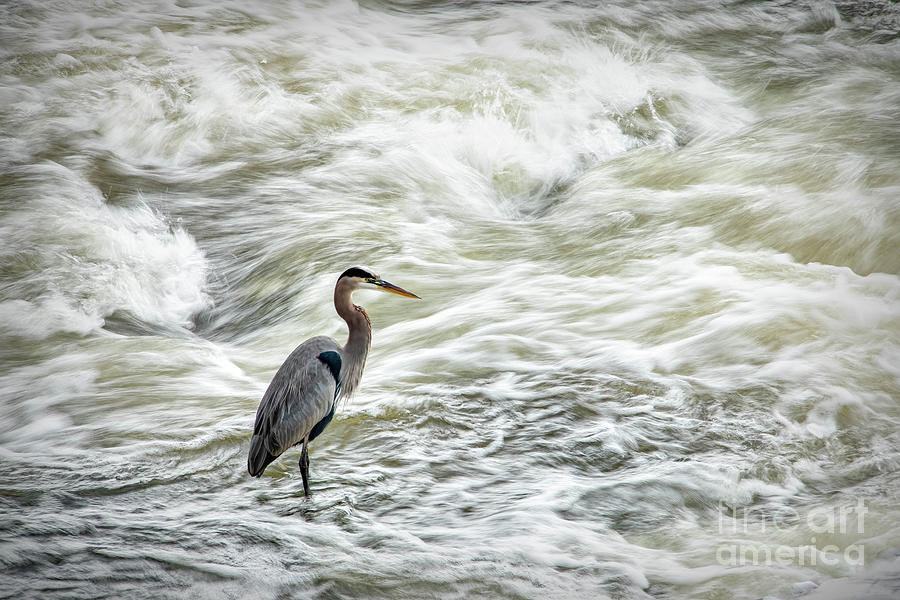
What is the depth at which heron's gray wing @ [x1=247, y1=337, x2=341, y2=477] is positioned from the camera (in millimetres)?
3721

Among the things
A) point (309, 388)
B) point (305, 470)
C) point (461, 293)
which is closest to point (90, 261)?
point (461, 293)

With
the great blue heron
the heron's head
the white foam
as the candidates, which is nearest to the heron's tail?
the great blue heron

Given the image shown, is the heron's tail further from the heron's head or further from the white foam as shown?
the white foam

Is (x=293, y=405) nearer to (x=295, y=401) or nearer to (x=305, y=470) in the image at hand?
(x=295, y=401)

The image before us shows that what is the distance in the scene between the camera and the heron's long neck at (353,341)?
411 cm

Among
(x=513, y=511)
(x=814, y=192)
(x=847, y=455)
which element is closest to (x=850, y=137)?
(x=814, y=192)

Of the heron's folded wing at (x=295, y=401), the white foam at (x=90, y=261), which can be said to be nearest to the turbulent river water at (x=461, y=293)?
the white foam at (x=90, y=261)

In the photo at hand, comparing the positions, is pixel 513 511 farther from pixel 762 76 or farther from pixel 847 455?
pixel 762 76

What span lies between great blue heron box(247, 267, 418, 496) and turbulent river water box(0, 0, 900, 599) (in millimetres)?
253

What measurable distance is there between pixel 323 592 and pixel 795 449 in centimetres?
232

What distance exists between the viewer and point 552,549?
340 centimetres

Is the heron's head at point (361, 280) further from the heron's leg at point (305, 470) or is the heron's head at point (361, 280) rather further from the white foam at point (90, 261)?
the white foam at point (90, 261)

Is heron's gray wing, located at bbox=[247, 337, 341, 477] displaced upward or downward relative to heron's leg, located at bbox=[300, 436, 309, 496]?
upward

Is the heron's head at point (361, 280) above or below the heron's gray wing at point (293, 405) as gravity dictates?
above
